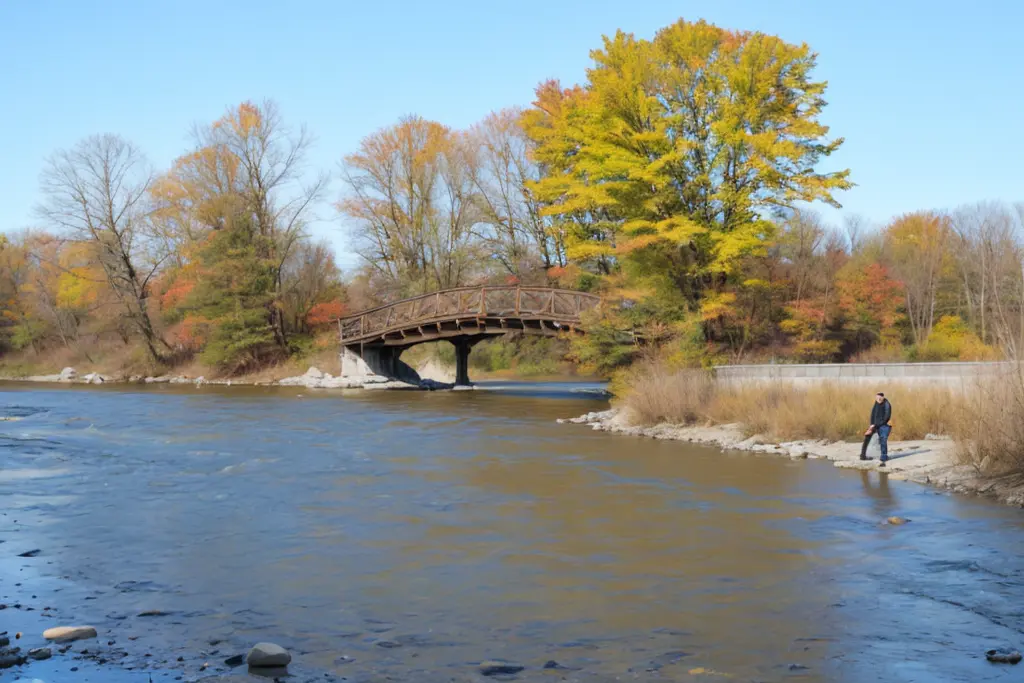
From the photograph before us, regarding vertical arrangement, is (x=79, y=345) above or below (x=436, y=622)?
above

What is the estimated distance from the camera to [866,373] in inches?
877

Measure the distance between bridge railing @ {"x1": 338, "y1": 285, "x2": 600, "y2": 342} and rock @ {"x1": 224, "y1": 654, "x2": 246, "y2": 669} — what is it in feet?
93.0

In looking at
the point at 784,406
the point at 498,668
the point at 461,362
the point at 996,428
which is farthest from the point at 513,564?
the point at 461,362

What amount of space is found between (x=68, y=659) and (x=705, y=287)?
85.4 feet

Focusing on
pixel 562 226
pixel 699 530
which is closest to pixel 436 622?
pixel 699 530

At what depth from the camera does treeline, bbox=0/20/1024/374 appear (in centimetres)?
2934

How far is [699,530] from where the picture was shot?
39.9 feet

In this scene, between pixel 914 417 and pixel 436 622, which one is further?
pixel 914 417

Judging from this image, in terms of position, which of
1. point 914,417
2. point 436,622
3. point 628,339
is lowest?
point 436,622

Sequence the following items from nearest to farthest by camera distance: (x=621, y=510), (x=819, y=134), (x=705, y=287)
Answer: (x=621, y=510)
(x=819, y=134)
(x=705, y=287)

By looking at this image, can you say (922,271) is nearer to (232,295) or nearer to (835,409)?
(835,409)

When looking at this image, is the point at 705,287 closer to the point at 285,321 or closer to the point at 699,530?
the point at 699,530

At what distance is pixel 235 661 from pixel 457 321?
110 ft

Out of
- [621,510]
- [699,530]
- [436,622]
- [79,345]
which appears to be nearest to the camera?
[436,622]
